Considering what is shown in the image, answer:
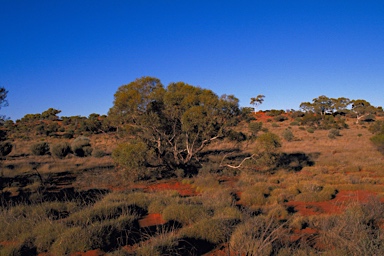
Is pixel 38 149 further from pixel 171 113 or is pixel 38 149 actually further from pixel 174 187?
pixel 174 187

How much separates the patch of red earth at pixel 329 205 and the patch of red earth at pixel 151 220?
15.5ft

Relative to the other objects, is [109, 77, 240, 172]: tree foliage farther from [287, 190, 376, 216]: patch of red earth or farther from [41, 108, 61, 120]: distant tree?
[41, 108, 61, 120]: distant tree

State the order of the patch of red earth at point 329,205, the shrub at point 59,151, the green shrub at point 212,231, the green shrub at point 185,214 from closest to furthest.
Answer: the green shrub at point 212,231 → the green shrub at point 185,214 → the patch of red earth at point 329,205 → the shrub at point 59,151

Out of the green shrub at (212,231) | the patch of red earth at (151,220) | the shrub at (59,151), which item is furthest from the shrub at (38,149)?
the green shrub at (212,231)

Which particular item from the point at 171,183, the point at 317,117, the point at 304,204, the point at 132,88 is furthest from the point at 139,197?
the point at 317,117

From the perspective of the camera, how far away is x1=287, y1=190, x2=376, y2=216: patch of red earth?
30.7ft

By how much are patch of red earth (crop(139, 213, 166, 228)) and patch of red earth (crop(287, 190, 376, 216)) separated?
4712mm

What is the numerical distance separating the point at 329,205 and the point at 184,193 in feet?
18.8

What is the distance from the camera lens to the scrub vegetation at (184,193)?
5.59 m

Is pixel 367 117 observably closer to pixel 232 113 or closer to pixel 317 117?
pixel 317 117

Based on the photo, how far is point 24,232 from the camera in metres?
6.18

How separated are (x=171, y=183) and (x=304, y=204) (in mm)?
6748

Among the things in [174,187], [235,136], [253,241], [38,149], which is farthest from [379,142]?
[38,149]

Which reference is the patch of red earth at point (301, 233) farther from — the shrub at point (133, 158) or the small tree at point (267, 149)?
the shrub at point (133, 158)
